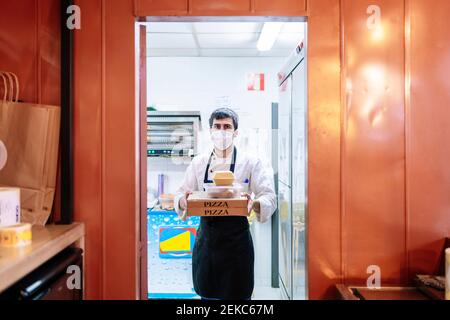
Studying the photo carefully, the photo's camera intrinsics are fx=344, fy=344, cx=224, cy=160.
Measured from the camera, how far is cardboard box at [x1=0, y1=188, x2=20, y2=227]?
1.37 metres

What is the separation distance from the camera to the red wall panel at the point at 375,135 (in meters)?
1.73

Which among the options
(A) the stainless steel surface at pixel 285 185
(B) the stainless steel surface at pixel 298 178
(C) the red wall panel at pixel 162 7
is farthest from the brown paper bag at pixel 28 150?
(A) the stainless steel surface at pixel 285 185

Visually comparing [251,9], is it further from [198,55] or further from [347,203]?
[198,55]

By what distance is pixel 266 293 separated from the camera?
3631 mm

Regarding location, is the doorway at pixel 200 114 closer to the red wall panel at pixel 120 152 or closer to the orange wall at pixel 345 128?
the orange wall at pixel 345 128

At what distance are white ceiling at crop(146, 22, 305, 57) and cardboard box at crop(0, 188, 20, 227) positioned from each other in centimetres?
220

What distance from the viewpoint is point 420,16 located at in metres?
1.73

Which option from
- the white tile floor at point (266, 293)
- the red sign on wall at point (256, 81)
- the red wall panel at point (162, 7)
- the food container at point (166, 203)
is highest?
the red sign on wall at point (256, 81)

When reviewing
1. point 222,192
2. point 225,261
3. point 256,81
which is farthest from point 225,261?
point 256,81

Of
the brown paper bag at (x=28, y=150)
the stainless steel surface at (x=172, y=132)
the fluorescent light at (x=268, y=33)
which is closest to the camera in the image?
the brown paper bag at (x=28, y=150)

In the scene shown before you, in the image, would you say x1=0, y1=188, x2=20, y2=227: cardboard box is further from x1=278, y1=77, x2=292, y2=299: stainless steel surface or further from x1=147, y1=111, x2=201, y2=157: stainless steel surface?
x1=147, y1=111, x2=201, y2=157: stainless steel surface

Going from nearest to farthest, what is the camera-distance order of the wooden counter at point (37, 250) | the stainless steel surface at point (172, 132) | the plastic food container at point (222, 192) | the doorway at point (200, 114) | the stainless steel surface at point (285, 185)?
the wooden counter at point (37, 250)
the plastic food container at point (222, 192)
the stainless steel surface at point (285, 185)
the doorway at point (200, 114)
the stainless steel surface at point (172, 132)

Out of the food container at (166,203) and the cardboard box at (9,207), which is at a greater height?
the cardboard box at (9,207)

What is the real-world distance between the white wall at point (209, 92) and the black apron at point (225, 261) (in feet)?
6.31
